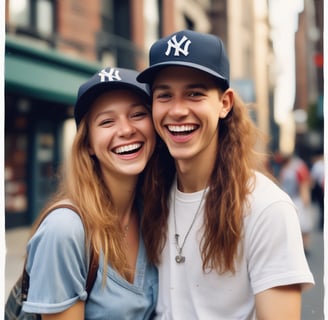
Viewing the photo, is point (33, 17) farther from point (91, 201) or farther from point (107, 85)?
point (91, 201)

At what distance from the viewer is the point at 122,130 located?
2307mm

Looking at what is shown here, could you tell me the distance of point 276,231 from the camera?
1.87 m

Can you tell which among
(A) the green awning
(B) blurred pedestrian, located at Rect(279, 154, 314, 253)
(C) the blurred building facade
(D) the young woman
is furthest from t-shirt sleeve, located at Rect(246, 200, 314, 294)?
(A) the green awning

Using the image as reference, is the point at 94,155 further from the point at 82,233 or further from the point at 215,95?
the point at 215,95

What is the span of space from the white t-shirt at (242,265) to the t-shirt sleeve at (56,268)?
17.5 inches

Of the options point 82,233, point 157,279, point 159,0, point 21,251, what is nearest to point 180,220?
point 157,279

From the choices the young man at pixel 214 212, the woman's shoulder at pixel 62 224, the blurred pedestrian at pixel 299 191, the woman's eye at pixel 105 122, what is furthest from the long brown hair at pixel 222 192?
the blurred pedestrian at pixel 299 191

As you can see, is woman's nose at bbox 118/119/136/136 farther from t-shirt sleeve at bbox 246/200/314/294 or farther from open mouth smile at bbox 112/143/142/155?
t-shirt sleeve at bbox 246/200/314/294

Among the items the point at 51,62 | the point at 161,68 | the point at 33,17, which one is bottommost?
the point at 161,68

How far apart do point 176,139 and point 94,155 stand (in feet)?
1.76

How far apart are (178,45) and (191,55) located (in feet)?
0.26

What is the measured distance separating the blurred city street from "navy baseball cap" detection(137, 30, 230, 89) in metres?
1.15

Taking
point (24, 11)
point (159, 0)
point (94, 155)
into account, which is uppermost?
point (159, 0)

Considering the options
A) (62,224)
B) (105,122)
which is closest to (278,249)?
(62,224)
